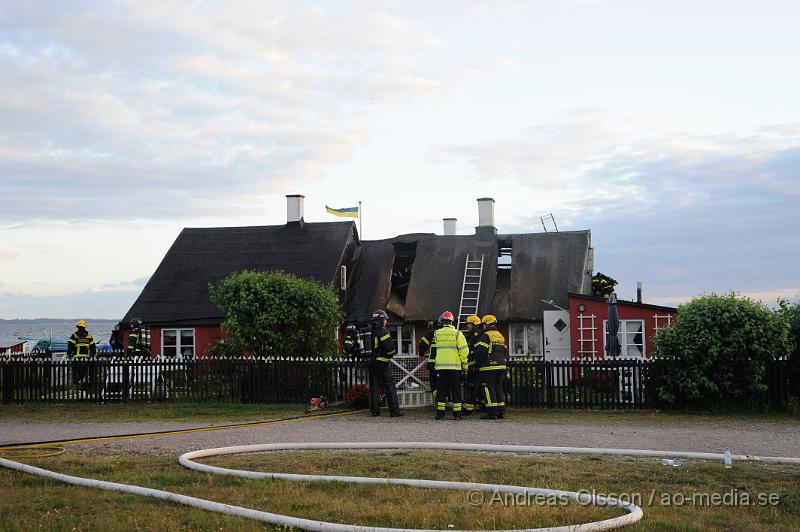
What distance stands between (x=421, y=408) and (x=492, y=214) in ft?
54.3

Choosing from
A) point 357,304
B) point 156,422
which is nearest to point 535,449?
point 156,422

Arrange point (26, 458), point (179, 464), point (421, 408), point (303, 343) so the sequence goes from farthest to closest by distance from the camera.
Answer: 1. point (303, 343)
2. point (421, 408)
3. point (26, 458)
4. point (179, 464)

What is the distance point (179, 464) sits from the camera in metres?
10.4

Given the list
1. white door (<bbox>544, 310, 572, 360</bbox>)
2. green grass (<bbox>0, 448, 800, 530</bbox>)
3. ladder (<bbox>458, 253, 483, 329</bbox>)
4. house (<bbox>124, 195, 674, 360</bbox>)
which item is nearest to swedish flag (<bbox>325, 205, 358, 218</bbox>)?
house (<bbox>124, 195, 674, 360</bbox>)

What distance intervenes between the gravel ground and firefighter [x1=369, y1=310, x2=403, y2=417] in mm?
525

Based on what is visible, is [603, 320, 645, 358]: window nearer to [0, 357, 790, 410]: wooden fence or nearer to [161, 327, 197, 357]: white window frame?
[0, 357, 790, 410]: wooden fence

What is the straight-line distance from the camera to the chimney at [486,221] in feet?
110

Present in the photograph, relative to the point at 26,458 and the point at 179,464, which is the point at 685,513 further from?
the point at 26,458

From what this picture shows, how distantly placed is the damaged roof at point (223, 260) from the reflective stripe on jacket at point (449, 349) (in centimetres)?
1402

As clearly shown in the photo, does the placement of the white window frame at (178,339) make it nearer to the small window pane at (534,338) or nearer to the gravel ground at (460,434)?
the small window pane at (534,338)

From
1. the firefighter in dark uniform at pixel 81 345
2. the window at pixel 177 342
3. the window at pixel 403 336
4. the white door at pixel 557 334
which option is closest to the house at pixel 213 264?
the window at pixel 177 342

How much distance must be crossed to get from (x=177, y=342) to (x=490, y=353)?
16550mm

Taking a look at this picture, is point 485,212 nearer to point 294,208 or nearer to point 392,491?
point 294,208

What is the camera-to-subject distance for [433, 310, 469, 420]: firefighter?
16406 mm
